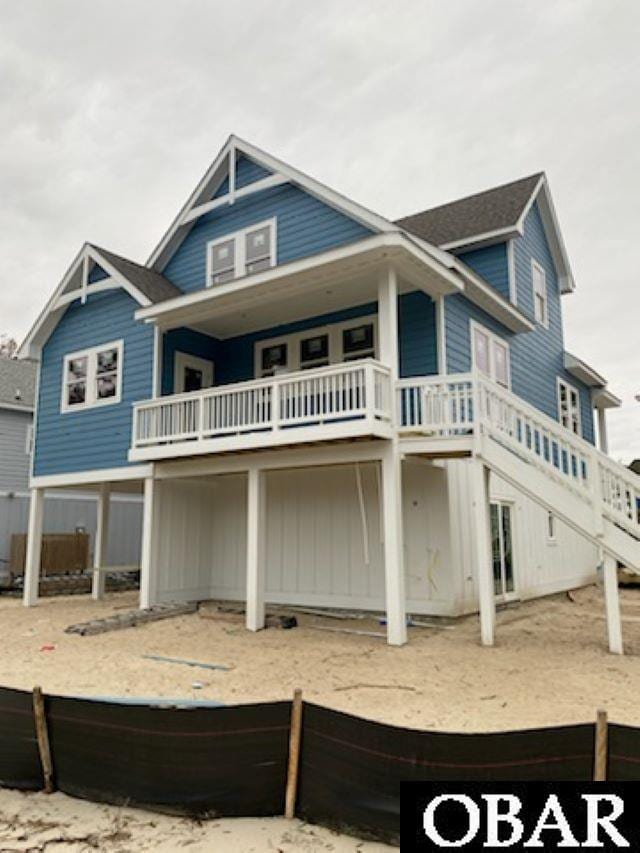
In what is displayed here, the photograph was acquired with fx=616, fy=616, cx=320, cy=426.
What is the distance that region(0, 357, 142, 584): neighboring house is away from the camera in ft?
66.4

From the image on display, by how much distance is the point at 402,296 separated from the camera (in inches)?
468

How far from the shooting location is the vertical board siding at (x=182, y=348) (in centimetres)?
1323

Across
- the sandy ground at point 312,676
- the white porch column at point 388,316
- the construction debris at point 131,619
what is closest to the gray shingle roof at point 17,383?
the sandy ground at point 312,676

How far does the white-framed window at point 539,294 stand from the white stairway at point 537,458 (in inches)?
288

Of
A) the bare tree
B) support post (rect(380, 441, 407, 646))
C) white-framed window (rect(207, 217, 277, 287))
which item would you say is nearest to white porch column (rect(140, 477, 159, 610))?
white-framed window (rect(207, 217, 277, 287))

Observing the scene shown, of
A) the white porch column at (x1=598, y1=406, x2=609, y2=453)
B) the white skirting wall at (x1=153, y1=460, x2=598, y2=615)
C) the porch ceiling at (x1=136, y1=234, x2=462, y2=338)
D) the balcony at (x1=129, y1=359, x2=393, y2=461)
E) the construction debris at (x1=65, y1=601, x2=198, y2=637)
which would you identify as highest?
the porch ceiling at (x1=136, y1=234, x2=462, y2=338)

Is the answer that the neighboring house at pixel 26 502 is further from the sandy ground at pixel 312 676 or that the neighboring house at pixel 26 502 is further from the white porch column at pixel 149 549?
the white porch column at pixel 149 549

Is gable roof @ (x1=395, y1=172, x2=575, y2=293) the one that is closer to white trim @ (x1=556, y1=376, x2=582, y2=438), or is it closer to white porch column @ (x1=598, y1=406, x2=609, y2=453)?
white trim @ (x1=556, y1=376, x2=582, y2=438)

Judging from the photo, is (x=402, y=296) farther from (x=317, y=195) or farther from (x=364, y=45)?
(x=364, y=45)

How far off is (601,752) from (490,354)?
1089 centimetres

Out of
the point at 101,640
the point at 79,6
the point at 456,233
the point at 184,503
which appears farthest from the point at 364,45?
the point at 101,640

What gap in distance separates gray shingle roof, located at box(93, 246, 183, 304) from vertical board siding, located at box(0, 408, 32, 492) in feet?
34.1

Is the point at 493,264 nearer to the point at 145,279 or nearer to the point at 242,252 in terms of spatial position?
the point at 242,252

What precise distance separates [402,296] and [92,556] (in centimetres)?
Result: 1448
